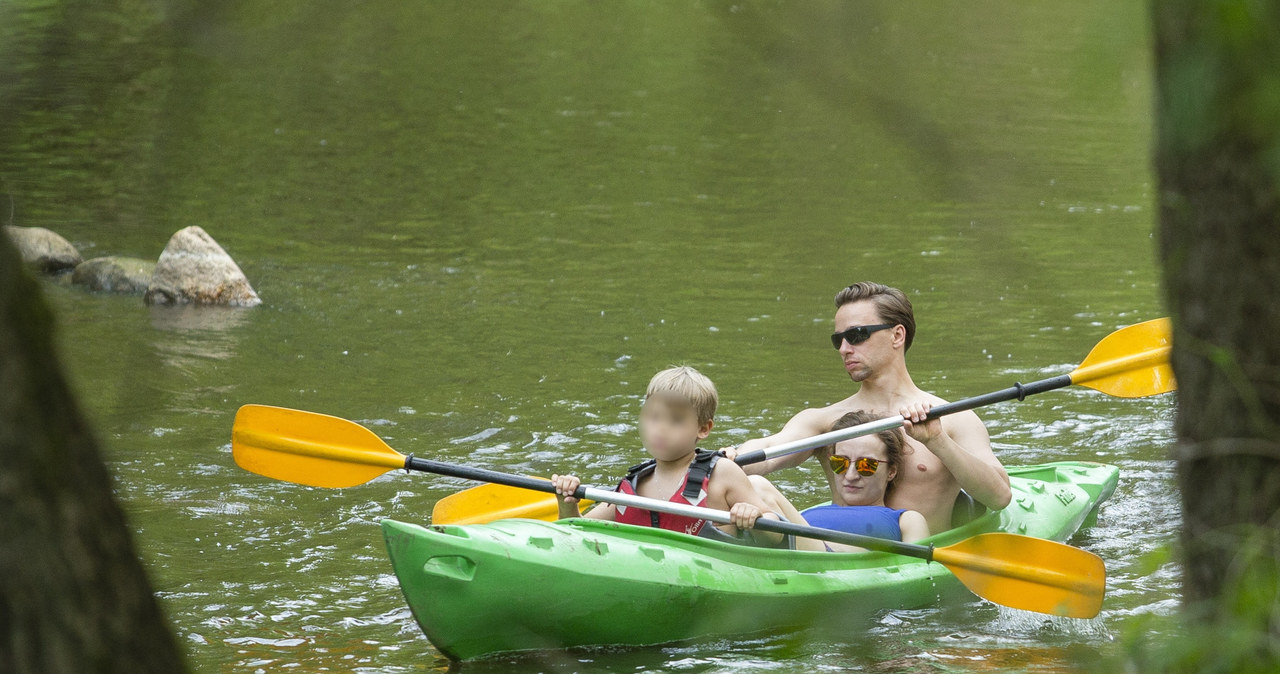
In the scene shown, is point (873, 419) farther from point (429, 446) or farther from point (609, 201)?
point (609, 201)

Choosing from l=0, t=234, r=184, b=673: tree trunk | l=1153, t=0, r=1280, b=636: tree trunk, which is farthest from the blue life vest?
l=0, t=234, r=184, b=673: tree trunk

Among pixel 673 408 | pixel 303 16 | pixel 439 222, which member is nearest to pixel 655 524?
pixel 673 408

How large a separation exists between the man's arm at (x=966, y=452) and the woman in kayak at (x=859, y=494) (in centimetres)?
21

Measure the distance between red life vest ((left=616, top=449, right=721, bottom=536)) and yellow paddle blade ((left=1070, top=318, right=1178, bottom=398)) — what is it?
1.63 m

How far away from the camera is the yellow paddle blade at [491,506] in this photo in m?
5.00

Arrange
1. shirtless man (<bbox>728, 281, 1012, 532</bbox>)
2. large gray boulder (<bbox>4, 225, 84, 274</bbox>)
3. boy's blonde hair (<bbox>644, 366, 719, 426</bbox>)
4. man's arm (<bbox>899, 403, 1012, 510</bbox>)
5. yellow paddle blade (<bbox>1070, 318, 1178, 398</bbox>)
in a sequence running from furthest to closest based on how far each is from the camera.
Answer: large gray boulder (<bbox>4, 225, 84, 274</bbox>)
yellow paddle blade (<bbox>1070, 318, 1178, 398</bbox>)
shirtless man (<bbox>728, 281, 1012, 532</bbox>)
man's arm (<bbox>899, 403, 1012, 510</bbox>)
boy's blonde hair (<bbox>644, 366, 719, 426</bbox>)

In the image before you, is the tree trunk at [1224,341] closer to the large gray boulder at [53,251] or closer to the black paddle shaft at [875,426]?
the black paddle shaft at [875,426]

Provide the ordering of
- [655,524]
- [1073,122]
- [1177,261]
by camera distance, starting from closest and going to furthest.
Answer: [1177,261] → [655,524] → [1073,122]

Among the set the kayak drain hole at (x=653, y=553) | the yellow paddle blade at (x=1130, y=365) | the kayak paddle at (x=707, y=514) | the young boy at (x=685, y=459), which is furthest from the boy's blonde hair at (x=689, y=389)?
the yellow paddle blade at (x=1130, y=365)

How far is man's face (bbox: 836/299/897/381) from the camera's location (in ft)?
15.9

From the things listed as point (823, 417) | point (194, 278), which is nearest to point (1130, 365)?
point (823, 417)

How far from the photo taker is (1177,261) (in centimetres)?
160

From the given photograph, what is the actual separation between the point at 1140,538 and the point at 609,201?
28.4 feet

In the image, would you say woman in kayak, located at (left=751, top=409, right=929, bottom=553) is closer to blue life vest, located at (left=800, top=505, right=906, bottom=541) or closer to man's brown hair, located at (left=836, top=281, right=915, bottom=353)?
blue life vest, located at (left=800, top=505, right=906, bottom=541)
